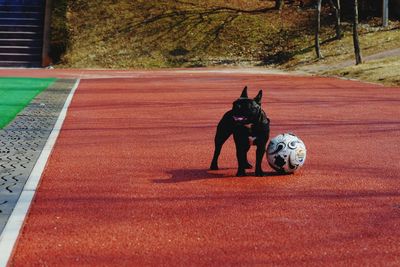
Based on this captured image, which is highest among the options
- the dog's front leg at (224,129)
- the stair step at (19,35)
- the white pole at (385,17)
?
the white pole at (385,17)

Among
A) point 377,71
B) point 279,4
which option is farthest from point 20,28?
point 377,71

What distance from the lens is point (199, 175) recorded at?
8.59m

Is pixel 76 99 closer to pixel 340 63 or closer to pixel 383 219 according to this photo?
pixel 383 219

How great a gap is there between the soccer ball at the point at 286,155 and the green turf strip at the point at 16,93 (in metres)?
5.96

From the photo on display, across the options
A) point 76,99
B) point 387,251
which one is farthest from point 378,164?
point 76,99

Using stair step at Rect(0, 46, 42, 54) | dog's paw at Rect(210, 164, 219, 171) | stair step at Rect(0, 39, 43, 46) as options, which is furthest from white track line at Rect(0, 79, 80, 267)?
stair step at Rect(0, 39, 43, 46)

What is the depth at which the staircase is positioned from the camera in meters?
35.7

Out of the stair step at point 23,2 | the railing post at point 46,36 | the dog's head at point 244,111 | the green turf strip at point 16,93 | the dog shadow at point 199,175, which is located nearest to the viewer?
the dog's head at point 244,111

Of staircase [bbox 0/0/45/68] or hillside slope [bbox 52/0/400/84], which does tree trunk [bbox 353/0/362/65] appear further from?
staircase [bbox 0/0/45/68]

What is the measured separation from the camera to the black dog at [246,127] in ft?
26.5

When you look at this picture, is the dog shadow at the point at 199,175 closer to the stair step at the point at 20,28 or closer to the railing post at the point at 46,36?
the railing post at the point at 46,36

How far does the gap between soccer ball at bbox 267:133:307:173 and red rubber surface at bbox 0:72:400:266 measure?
0.45ft

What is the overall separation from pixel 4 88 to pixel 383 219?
1687cm

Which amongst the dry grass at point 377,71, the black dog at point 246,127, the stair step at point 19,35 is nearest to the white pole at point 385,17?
the dry grass at point 377,71
